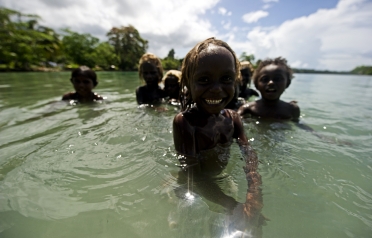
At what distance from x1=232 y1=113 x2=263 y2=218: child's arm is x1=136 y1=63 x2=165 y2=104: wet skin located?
339cm

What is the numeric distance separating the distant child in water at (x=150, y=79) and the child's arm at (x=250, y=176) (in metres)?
3.38

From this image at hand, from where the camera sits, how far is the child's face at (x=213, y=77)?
1580 mm

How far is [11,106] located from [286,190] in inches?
231

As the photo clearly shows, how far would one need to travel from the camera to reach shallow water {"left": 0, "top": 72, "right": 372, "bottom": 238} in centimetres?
123

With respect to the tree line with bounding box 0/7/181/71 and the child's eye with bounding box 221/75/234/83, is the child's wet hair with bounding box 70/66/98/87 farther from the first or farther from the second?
the tree line with bounding box 0/7/181/71

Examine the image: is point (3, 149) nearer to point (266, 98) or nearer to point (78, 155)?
point (78, 155)

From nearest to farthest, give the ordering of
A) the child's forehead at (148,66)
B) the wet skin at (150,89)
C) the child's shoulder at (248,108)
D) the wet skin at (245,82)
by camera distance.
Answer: the child's shoulder at (248,108), the child's forehead at (148,66), the wet skin at (150,89), the wet skin at (245,82)

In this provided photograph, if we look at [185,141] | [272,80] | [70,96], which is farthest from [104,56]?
[185,141]

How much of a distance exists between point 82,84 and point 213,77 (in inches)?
184

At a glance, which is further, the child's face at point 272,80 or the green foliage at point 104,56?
the green foliage at point 104,56

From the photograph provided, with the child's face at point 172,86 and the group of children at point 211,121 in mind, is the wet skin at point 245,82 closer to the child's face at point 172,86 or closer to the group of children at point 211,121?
the child's face at point 172,86

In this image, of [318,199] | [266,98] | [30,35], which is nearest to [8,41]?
[30,35]

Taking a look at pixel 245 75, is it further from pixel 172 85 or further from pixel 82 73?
pixel 82 73

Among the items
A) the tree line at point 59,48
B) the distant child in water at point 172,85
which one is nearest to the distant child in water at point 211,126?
the distant child in water at point 172,85
